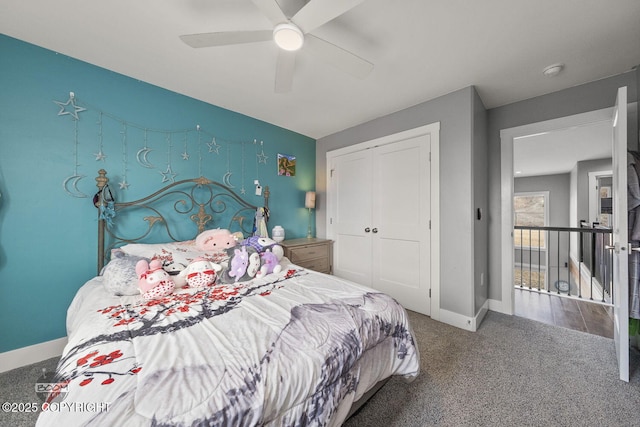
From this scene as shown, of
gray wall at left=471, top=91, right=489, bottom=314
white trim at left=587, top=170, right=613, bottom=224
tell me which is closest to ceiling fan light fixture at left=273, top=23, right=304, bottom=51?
gray wall at left=471, top=91, right=489, bottom=314

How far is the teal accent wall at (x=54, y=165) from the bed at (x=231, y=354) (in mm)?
471

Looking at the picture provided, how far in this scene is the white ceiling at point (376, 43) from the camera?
1465 millimetres

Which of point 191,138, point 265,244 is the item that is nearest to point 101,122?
point 191,138

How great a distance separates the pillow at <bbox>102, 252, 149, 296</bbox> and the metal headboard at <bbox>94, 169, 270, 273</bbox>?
55 cm

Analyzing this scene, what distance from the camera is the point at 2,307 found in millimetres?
1713

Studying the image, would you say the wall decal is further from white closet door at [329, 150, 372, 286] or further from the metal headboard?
white closet door at [329, 150, 372, 286]

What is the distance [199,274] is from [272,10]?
1.75 meters

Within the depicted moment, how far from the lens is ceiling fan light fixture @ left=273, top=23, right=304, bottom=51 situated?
133 centimetres

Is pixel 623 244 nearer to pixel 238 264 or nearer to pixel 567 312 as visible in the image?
pixel 567 312

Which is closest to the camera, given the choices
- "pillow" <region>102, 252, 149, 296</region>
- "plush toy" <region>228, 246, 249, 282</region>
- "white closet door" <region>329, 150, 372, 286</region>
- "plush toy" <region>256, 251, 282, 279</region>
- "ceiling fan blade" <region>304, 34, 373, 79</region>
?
"ceiling fan blade" <region>304, 34, 373, 79</region>

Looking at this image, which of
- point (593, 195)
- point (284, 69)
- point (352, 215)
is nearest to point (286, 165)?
point (352, 215)

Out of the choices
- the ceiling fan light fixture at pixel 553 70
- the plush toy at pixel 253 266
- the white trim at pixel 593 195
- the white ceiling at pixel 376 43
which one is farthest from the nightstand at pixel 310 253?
the white trim at pixel 593 195

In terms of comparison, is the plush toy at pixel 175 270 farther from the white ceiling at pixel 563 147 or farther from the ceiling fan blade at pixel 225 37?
the white ceiling at pixel 563 147

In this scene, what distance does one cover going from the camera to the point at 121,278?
1.58 metres
